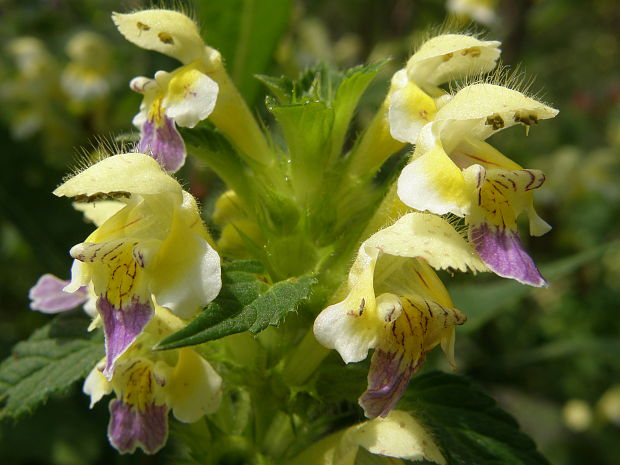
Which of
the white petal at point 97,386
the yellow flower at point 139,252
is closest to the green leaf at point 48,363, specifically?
the white petal at point 97,386

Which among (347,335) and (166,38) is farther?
(166,38)

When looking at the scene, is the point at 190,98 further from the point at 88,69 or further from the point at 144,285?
the point at 88,69

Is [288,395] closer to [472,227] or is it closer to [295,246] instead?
[295,246]

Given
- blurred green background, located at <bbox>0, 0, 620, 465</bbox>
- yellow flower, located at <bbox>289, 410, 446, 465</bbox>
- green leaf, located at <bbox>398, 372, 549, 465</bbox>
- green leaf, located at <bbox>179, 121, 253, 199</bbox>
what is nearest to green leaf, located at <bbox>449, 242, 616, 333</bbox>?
blurred green background, located at <bbox>0, 0, 620, 465</bbox>

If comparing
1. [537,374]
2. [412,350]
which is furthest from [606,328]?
[412,350]

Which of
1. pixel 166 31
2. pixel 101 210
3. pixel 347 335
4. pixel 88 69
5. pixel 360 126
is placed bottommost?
pixel 88 69

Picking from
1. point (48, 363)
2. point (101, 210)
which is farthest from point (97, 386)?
point (101, 210)
